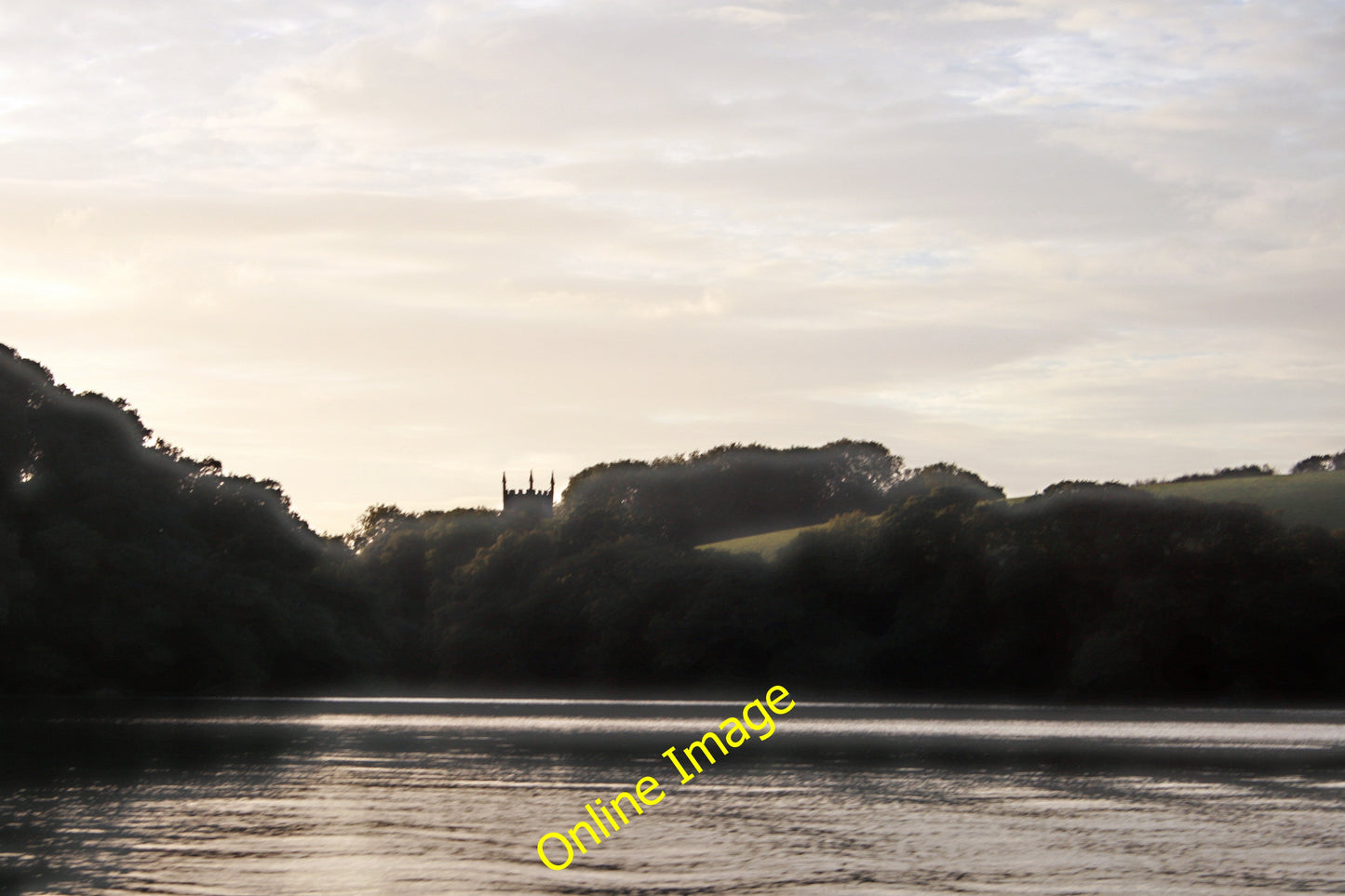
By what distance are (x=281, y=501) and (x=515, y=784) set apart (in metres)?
79.7

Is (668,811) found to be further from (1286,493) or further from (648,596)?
(1286,493)

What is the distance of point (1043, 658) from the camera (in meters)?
104

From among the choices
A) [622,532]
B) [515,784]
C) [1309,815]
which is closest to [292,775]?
[515,784]

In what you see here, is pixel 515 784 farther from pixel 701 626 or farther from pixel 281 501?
pixel 281 501

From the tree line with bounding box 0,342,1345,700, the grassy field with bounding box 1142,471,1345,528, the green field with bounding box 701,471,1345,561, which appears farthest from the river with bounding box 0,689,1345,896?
the grassy field with bounding box 1142,471,1345,528

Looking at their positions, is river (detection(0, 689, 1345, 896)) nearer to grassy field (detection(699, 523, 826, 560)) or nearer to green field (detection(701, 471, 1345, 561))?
green field (detection(701, 471, 1345, 561))

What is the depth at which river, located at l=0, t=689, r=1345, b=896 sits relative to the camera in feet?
84.5

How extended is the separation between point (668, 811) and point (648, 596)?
81.3 m

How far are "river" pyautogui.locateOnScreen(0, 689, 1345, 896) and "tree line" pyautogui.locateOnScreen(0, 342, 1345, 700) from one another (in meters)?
30.0

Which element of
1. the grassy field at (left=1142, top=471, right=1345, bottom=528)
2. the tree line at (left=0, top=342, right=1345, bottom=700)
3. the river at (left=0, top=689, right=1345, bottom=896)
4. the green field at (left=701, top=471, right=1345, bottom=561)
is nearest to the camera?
the river at (left=0, top=689, right=1345, bottom=896)

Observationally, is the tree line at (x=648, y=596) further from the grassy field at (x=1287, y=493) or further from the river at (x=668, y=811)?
the river at (x=668, y=811)

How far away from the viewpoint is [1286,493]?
112688mm

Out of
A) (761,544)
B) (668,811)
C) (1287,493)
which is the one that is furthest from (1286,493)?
(668,811)

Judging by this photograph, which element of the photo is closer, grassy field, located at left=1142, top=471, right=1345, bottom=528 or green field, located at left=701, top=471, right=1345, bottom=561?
green field, located at left=701, top=471, right=1345, bottom=561
